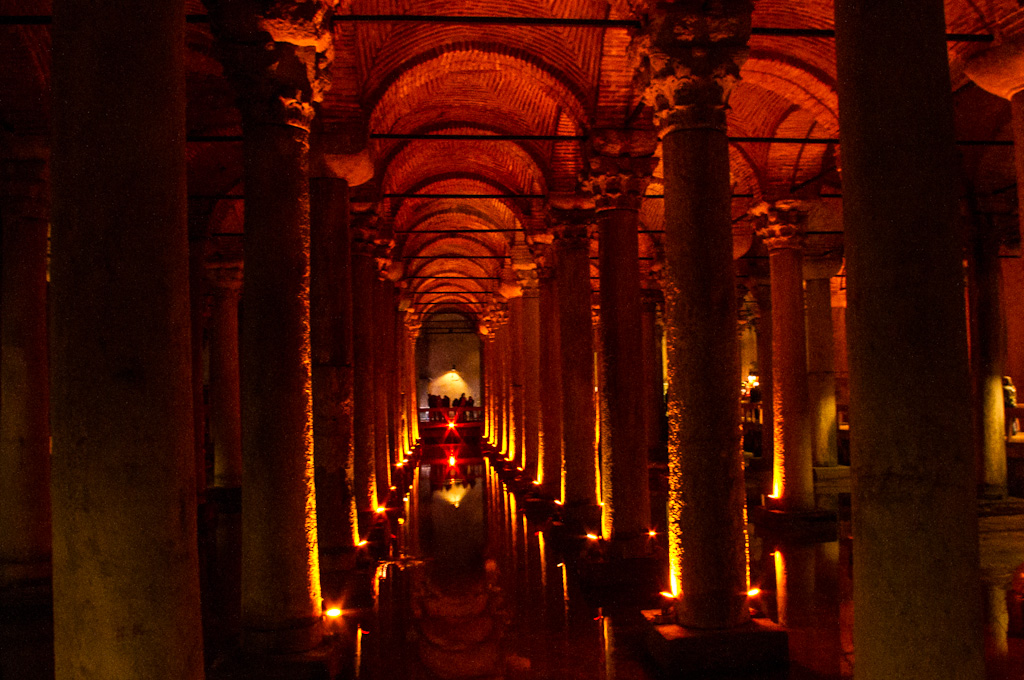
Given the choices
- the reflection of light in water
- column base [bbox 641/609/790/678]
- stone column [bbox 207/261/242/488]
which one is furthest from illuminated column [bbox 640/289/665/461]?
column base [bbox 641/609/790/678]

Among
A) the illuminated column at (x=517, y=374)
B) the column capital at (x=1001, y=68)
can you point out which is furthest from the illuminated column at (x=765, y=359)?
the column capital at (x=1001, y=68)

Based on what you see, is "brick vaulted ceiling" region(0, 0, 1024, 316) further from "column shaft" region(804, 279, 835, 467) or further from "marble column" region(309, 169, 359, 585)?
"column shaft" region(804, 279, 835, 467)

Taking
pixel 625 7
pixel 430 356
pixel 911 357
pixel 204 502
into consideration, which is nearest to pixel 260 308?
pixel 911 357

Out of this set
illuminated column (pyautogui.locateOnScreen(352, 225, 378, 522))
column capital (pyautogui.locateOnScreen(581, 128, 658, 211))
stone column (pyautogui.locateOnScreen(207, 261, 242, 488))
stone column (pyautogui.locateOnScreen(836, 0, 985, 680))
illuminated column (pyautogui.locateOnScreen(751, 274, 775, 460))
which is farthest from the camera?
stone column (pyautogui.locateOnScreen(207, 261, 242, 488))

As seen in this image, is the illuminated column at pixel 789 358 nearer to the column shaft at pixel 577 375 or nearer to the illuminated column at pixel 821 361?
the column shaft at pixel 577 375

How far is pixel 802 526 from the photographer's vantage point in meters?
11.7

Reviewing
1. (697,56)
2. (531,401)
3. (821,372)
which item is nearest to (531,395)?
(531,401)

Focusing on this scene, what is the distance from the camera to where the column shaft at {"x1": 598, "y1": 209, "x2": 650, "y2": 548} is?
27.9ft

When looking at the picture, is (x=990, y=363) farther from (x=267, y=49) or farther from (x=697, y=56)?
(x=267, y=49)

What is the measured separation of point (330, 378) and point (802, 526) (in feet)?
23.7

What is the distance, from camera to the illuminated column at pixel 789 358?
11594 millimetres

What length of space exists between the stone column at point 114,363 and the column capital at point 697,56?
12.9 ft

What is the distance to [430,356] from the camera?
155 feet

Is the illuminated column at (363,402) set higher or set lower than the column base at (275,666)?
higher
